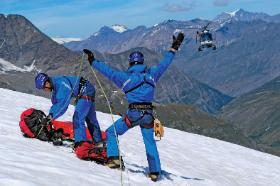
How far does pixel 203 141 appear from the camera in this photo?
27.8 m

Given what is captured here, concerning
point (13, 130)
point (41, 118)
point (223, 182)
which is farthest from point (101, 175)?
point (223, 182)

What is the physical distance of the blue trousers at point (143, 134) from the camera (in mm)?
12492

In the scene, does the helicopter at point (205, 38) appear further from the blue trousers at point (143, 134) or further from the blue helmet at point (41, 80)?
the blue trousers at point (143, 134)

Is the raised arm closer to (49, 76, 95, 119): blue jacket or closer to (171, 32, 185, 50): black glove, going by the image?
(171, 32, 185, 50): black glove

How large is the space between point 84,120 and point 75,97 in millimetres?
720

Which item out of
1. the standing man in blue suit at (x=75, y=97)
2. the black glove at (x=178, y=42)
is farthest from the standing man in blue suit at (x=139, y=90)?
the standing man in blue suit at (x=75, y=97)

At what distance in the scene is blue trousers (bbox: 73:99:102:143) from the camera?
45.5ft

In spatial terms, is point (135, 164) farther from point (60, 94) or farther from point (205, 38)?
point (205, 38)

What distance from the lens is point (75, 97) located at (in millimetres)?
14273

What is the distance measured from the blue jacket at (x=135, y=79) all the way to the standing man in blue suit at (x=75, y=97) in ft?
6.01

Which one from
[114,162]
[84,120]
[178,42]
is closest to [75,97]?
[84,120]

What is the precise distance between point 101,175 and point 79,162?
123cm

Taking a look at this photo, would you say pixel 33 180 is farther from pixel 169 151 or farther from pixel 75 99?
pixel 169 151

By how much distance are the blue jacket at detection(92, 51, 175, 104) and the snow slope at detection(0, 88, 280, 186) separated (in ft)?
6.74
